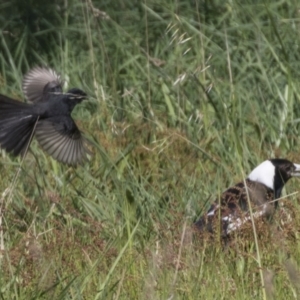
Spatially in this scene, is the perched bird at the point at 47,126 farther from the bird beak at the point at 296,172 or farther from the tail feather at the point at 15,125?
the bird beak at the point at 296,172

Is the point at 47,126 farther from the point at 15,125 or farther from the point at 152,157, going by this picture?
the point at 152,157

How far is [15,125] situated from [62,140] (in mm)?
239

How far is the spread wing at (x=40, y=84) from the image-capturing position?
5.43 meters

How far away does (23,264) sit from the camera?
3.82 m

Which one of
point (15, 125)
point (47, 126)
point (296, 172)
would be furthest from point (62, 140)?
point (296, 172)

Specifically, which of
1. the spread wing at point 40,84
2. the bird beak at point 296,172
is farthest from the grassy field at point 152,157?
the spread wing at point 40,84

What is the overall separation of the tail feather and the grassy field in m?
0.13

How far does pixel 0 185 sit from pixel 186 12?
2313mm

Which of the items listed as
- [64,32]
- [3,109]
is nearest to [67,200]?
[3,109]

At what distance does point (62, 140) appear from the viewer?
16.5 feet

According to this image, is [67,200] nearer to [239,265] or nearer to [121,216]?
[121,216]

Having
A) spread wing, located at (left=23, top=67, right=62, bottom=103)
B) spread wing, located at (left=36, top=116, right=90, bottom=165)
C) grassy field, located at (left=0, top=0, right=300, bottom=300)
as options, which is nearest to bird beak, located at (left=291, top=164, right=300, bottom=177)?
grassy field, located at (left=0, top=0, right=300, bottom=300)

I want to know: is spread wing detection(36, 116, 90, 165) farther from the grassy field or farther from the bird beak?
the bird beak

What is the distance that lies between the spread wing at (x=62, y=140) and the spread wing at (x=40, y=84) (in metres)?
0.27
